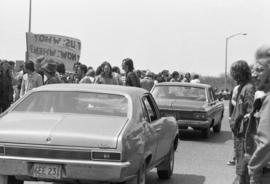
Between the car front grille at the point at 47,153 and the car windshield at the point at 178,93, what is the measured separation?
8982 mm

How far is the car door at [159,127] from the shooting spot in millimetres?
7723

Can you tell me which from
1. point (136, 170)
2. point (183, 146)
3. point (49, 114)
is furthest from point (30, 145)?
point (183, 146)

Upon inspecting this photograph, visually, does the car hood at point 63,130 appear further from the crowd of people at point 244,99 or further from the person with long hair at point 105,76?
the person with long hair at point 105,76

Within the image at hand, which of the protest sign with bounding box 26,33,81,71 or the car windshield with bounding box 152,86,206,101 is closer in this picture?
the car windshield with bounding box 152,86,206,101

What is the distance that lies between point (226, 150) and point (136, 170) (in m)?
6.69

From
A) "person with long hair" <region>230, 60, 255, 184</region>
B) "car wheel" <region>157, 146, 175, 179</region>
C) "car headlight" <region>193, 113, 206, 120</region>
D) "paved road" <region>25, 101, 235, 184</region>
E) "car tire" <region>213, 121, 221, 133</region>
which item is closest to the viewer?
"person with long hair" <region>230, 60, 255, 184</region>

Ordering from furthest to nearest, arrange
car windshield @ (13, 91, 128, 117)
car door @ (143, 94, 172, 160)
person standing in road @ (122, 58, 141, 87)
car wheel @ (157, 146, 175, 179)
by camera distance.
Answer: person standing in road @ (122, 58, 141, 87) < car wheel @ (157, 146, 175, 179) < car door @ (143, 94, 172, 160) < car windshield @ (13, 91, 128, 117)

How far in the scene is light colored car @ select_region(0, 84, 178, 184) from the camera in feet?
19.5

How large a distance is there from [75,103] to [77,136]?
1.00m

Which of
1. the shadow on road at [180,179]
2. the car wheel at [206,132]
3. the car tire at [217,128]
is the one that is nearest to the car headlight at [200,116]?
the car wheel at [206,132]

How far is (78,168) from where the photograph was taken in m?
5.92

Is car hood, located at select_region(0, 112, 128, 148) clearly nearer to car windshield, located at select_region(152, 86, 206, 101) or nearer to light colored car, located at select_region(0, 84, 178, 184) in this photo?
light colored car, located at select_region(0, 84, 178, 184)

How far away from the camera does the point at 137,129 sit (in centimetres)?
661

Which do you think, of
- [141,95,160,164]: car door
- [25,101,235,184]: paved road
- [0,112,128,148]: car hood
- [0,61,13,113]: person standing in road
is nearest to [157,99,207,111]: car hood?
[25,101,235,184]: paved road
